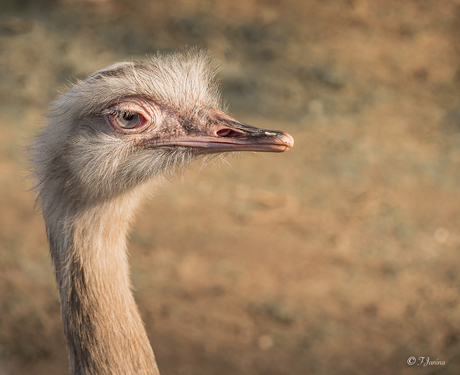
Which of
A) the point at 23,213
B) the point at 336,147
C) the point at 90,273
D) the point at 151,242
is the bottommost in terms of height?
the point at 90,273

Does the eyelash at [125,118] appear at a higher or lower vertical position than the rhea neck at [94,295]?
higher

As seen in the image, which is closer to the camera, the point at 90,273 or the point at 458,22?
the point at 90,273

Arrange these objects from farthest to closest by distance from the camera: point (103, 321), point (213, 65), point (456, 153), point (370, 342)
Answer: point (456, 153), point (370, 342), point (213, 65), point (103, 321)

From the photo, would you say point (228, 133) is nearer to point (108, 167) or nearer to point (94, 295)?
point (108, 167)

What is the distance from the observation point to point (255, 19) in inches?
289

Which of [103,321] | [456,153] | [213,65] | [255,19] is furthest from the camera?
[255,19]

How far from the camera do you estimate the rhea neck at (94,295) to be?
164cm

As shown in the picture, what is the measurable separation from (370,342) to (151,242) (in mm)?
1853

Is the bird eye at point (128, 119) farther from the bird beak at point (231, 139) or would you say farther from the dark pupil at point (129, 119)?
the bird beak at point (231, 139)

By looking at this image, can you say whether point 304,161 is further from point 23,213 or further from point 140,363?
point 140,363

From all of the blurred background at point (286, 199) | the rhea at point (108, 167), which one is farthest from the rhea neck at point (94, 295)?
the blurred background at point (286, 199)

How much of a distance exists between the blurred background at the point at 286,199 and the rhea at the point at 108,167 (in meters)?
0.25

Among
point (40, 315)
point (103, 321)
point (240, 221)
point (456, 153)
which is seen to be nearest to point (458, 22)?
point (456, 153)

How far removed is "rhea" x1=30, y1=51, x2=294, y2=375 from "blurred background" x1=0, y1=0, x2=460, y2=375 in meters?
0.25
